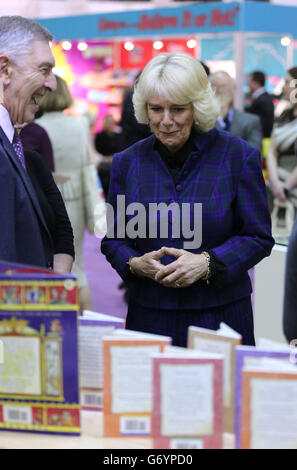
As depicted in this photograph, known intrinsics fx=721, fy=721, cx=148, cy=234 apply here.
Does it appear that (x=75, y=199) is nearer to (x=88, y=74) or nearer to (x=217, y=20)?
(x=217, y=20)

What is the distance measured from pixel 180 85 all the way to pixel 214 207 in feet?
1.34

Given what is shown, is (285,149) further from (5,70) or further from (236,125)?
(5,70)

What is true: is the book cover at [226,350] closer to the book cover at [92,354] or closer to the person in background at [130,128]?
the book cover at [92,354]

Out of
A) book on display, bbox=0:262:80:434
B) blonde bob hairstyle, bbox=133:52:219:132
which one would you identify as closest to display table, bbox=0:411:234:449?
book on display, bbox=0:262:80:434

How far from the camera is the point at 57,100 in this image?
4.21m

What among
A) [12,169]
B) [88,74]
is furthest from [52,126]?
[88,74]

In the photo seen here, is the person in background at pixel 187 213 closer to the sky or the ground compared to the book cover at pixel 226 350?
closer to the sky

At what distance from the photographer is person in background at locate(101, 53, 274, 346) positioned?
233 cm

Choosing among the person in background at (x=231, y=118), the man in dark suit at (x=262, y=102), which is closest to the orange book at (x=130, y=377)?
the person in background at (x=231, y=118)

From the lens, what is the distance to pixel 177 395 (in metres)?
1.47

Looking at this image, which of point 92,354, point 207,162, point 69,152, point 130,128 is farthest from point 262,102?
point 92,354

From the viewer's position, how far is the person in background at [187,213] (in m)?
2.33

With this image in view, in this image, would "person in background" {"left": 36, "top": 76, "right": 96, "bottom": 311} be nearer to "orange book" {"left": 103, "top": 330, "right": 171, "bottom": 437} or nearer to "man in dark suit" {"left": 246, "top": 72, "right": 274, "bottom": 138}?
"orange book" {"left": 103, "top": 330, "right": 171, "bottom": 437}

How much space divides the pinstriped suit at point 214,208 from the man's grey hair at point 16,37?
597mm
